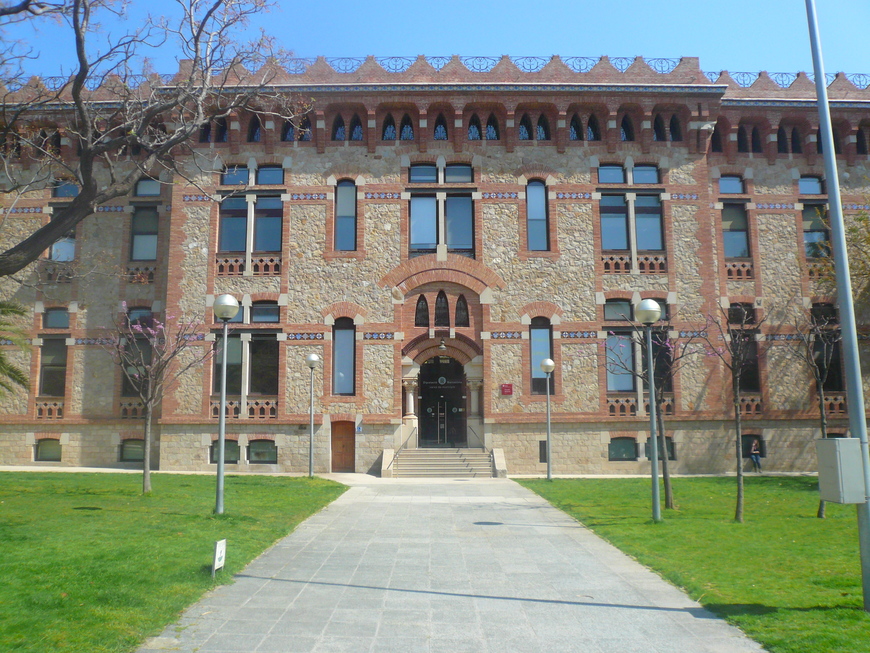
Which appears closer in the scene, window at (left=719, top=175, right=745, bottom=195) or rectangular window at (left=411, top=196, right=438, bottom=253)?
rectangular window at (left=411, top=196, right=438, bottom=253)

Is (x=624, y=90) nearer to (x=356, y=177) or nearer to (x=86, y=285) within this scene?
(x=356, y=177)

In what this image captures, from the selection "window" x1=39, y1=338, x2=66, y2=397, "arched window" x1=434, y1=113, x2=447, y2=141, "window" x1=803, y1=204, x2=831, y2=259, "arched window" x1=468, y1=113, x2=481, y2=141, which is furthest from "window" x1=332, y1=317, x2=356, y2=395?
"window" x1=803, y1=204, x2=831, y2=259

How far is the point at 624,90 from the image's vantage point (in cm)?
2638

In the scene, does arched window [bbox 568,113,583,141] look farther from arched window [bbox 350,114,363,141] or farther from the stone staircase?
the stone staircase

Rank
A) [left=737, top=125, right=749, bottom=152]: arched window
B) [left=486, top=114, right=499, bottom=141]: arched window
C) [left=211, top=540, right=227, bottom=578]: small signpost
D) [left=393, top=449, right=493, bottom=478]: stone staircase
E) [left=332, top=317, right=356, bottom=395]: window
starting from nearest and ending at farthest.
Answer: [left=211, top=540, right=227, bottom=578]: small signpost, [left=393, top=449, right=493, bottom=478]: stone staircase, [left=332, top=317, right=356, bottom=395]: window, [left=486, top=114, right=499, bottom=141]: arched window, [left=737, top=125, right=749, bottom=152]: arched window

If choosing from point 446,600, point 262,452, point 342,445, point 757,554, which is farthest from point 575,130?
point 446,600

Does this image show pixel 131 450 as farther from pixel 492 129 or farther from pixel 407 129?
pixel 492 129

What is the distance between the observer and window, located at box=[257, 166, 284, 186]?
27.2m

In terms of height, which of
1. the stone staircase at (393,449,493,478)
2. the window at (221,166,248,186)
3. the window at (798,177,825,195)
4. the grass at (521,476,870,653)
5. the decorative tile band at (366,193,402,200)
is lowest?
the grass at (521,476,870,653)

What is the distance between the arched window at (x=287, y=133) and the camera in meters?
27.3

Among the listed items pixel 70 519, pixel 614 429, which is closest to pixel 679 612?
pixel 70 519

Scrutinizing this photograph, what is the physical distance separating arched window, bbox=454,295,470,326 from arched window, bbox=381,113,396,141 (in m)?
6.94

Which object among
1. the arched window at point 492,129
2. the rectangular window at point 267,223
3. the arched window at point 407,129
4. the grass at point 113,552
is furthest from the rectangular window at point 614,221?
the grass at point 113,552

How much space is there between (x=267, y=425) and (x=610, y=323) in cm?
1331
